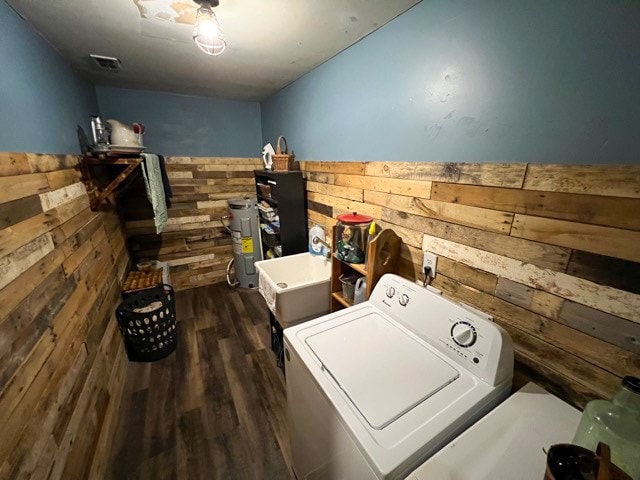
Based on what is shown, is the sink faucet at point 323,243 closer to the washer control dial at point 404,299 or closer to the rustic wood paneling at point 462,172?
the rustic wood paneling at point 462,172

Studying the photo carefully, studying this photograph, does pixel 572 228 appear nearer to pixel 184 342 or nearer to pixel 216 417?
pixel 216 417

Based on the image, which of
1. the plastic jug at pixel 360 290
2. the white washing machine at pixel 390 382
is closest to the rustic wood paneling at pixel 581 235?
the white washing machine at pixel 390 382

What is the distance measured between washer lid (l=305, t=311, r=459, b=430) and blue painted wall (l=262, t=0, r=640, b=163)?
0.80 metres

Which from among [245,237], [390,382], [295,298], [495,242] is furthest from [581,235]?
[245,237]

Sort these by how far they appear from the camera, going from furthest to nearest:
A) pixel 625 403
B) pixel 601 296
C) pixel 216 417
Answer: pixel 216 417 → pixel 601 296 → pixel 625 403

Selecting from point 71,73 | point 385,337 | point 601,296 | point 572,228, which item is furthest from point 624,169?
point 71,73

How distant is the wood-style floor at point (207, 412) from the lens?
134cm

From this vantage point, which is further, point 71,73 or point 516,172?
point 71,73

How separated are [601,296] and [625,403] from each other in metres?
0.30

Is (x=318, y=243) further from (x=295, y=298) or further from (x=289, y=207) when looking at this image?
(x=295, y=298)

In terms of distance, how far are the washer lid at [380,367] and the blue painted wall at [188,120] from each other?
2.80 meters

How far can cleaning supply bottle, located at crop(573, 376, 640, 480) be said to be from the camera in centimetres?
54

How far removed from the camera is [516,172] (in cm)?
90

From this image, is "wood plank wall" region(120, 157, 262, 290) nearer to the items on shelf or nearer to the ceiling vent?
the ceiling vent
